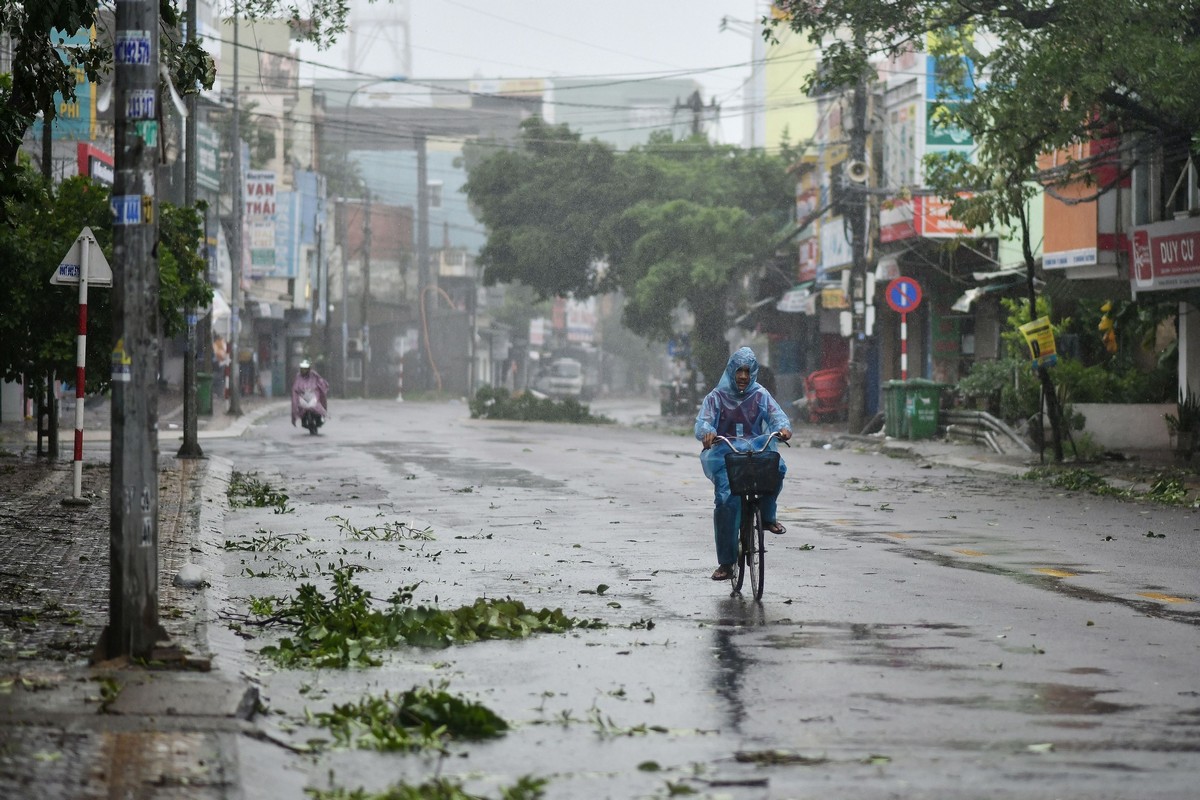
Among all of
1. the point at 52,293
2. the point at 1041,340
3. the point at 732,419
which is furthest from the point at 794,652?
the point at 1041,340

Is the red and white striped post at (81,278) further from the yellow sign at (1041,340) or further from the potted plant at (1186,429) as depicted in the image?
the potted plant at (1186,429)

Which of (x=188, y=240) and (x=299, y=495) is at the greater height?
(x=188, y=240)

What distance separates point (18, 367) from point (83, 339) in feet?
16.3

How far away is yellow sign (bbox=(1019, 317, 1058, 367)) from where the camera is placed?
24.5 meters

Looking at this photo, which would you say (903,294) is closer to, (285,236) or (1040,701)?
(1040,701)

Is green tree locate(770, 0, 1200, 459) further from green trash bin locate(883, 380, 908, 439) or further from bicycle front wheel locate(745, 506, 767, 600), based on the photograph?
bicycle front wheel locate(745, 506, 767, 600)

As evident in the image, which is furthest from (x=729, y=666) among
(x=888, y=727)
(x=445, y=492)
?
(x=445, y=492)

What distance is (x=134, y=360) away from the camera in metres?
7.61

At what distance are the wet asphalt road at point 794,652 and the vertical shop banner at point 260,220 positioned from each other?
39124mm

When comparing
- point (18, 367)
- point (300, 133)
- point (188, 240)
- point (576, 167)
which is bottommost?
point (18, 367)

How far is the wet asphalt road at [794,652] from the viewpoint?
6.12 m

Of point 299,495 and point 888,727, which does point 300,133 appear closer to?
point 299,495

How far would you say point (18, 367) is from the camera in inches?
826

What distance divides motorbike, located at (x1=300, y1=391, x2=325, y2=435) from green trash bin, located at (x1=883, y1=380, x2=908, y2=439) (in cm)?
1252
